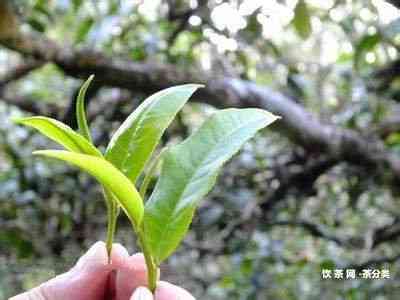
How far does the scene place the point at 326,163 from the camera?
3.21 feet

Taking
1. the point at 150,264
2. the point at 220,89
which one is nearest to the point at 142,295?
the point at 150,264

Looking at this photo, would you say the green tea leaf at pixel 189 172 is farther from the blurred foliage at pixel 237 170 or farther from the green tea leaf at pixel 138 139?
the blurred foliage at pixel 237 170

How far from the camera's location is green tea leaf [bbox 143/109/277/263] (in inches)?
13.0

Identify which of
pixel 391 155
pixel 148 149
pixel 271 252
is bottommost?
pixel 271 252

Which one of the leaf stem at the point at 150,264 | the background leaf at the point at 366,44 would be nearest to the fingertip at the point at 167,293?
the leaf stem at the point at 150,264

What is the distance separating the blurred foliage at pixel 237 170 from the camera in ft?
2.99

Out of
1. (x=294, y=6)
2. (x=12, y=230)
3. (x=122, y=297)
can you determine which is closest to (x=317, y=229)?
(x=294, y=6)

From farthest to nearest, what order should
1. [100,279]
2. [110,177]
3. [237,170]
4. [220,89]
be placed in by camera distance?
[237,170]
[220,89]
[100,279]
[110,177]

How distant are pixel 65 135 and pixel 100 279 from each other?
145mm

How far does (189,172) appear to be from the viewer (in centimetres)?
34

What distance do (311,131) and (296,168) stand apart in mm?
107

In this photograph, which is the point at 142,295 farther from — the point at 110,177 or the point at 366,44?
the point at 366,44

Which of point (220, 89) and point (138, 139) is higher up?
point (138, 139)

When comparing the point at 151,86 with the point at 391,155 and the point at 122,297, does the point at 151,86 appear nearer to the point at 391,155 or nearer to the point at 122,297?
the point at 391,155
